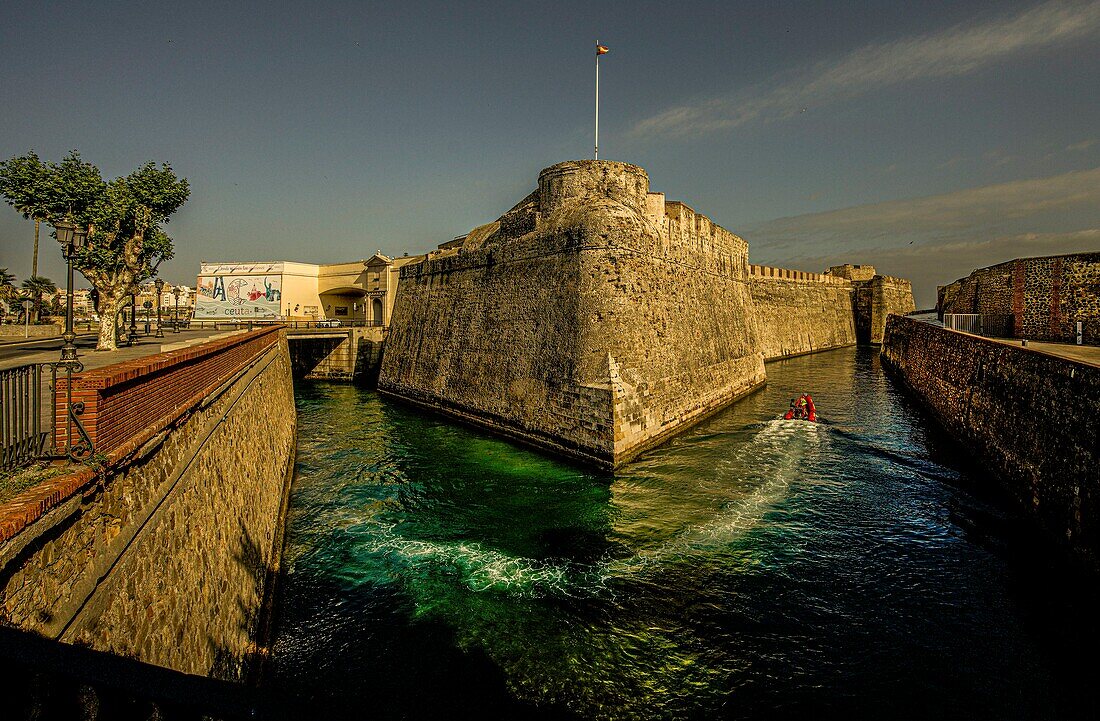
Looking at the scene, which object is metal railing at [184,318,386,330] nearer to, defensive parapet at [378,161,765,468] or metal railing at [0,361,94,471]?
defensive parapet at [378,161,765,468]

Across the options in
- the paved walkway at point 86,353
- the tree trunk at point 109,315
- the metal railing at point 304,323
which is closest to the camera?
the paved walkway at point 86,353

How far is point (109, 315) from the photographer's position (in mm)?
18859

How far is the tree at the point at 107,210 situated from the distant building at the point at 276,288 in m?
20.2

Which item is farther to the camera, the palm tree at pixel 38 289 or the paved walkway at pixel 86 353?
the palm tree at pixel 38 289

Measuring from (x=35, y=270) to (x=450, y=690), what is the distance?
4493 cm

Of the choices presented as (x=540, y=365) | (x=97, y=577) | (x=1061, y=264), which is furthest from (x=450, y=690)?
(x=1061, y=264)

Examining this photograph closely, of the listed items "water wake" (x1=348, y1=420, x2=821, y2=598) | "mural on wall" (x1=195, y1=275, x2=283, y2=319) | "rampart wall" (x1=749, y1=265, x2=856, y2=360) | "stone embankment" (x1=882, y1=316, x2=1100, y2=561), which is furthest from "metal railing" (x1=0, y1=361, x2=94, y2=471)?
"mural on wall" (x1=195, y1=275, x2=283, y2=319)

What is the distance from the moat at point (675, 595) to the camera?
606 cm

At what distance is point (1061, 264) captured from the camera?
18625 mm

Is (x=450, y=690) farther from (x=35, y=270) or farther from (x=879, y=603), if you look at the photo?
(x=35, y=270)

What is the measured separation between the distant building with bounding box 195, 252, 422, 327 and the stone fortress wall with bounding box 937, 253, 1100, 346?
3674 centimetres

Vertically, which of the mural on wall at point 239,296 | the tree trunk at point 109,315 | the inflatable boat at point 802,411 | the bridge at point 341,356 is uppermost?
the mural on wall at point 239,296

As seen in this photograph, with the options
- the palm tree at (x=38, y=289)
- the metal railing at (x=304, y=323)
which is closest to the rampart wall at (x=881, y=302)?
the metal railing at (x=304, y=323)

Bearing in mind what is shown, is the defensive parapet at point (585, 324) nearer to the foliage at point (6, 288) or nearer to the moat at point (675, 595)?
the moat at point (675, 595)
